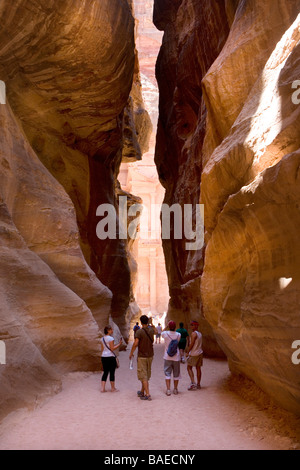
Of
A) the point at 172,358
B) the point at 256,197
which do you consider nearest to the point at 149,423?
the point at 172,358

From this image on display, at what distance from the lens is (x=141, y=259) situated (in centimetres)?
4028

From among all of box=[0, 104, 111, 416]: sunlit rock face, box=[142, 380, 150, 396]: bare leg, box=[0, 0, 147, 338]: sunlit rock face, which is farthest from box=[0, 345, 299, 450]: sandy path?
box=[0, 0, 147, 338]: sunlit rock face

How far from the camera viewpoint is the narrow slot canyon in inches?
170

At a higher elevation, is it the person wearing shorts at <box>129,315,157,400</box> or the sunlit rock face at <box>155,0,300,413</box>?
the sunlit rock face at <box>155,0,300,413</box>

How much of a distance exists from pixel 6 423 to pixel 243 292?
358cm

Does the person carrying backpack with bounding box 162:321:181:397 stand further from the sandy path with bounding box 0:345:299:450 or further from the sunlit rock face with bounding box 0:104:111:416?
the sunlit rock face with bounding box 0:104:111:416

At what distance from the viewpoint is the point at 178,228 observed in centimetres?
1662

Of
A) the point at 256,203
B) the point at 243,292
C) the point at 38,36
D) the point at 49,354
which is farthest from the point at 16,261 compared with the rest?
the point at 38,36

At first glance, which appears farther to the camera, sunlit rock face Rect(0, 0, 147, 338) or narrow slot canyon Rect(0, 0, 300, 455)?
sunlit rock face Rect(0, 0, 147, 338)

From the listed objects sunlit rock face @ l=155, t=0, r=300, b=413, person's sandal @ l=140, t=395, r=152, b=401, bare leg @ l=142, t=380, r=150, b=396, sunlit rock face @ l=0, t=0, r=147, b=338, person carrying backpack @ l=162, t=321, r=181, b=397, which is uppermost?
sunlit rock face @ l=0, t=0, r=147, b=338

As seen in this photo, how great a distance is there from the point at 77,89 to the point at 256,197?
9.45m

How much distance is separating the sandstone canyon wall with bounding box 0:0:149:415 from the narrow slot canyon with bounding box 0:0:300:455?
0.13 feet

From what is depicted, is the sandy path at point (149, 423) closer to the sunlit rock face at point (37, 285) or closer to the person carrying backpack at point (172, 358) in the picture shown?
the person carrying backpack at point (172, 358)
